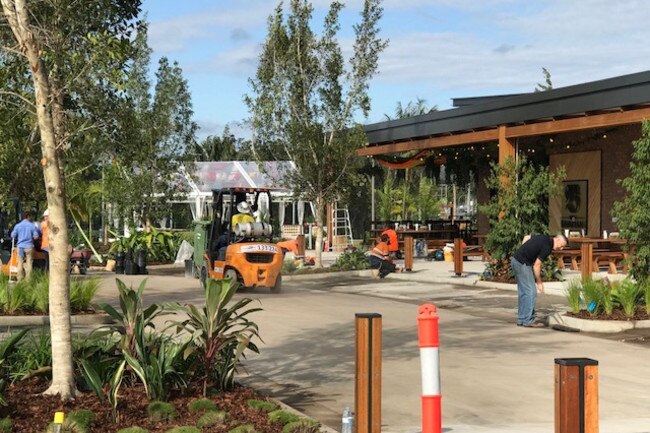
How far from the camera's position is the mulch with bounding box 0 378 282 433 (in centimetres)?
658

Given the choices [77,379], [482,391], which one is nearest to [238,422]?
[77,379]

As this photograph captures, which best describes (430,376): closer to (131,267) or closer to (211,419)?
(211,419)

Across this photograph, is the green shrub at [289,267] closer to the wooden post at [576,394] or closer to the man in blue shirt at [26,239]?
the man in blue shirt at [26,239]

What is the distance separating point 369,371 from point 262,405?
4.41 ft

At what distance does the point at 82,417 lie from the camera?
21.3ft

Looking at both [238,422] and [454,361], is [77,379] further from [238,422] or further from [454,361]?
[454,361]

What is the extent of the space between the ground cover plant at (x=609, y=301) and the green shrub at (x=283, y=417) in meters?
8.47

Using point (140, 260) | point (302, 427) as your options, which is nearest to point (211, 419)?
point (302, 427)

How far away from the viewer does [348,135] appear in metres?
28.0

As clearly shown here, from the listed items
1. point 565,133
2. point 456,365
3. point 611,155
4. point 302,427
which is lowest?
point 456,365

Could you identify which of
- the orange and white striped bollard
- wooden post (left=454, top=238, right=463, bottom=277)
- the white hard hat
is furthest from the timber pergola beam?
the orange and white striped bollard

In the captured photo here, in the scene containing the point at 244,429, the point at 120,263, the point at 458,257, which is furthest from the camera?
the point at 120,263

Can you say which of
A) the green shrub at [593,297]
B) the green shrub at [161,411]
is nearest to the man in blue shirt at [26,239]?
the green shrub at [593,297]

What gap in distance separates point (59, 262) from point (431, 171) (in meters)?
33.0
